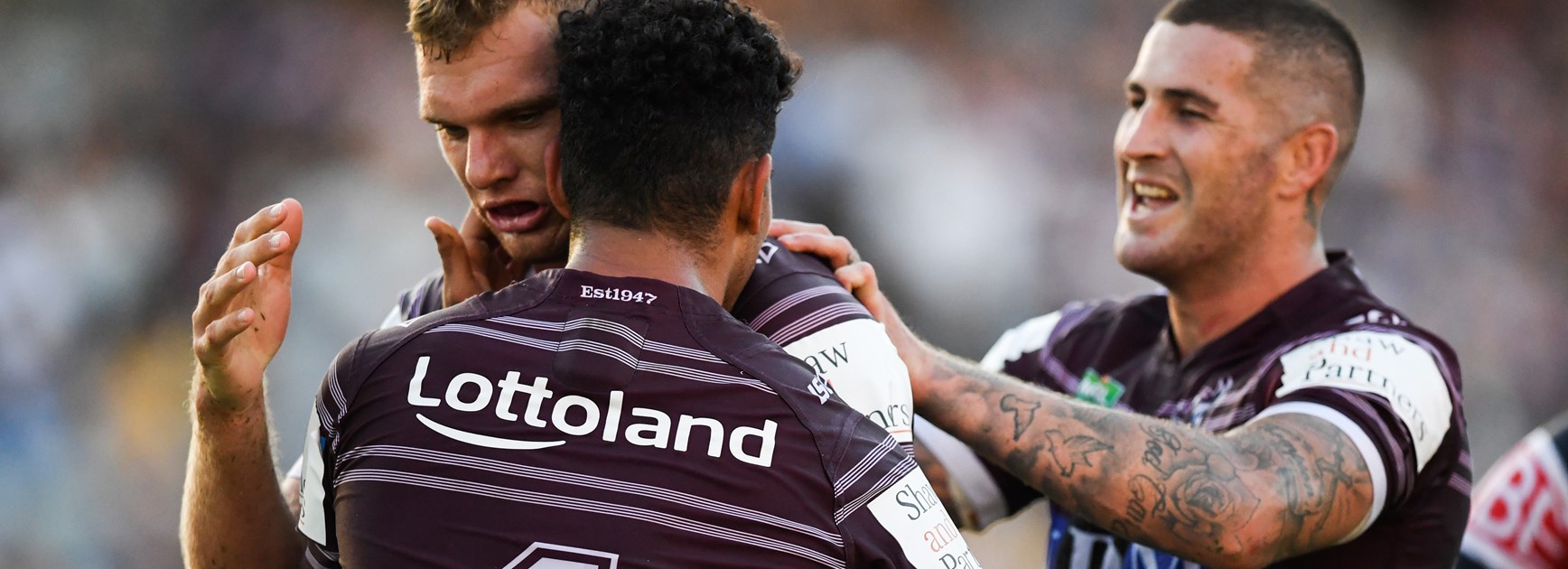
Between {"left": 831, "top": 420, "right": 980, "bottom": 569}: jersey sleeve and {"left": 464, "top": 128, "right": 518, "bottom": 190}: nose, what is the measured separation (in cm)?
98

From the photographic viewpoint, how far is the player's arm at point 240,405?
2.18 metres

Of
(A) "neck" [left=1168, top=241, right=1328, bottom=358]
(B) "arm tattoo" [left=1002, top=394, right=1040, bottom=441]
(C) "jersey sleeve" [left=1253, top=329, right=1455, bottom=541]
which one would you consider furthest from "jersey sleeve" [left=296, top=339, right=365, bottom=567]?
(A) "neck" [left=1168, top=241, right=1328, bottom=358]

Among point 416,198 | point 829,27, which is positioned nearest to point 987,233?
point 829,27

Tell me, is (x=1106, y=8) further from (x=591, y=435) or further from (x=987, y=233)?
(x=591, y=435)

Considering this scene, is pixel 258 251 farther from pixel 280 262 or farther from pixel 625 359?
pixel 625 359

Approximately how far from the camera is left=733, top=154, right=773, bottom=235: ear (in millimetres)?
2184

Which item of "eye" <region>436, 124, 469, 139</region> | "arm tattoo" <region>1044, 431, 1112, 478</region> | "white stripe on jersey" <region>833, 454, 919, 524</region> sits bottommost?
"arm tattoo" <region>1044, 431, 1112, 478</region>

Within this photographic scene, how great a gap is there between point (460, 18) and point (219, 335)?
79 centimetres

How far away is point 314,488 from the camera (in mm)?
2115

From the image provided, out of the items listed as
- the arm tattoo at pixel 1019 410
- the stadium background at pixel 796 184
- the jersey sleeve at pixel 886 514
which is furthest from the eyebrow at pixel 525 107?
the stadium background at pixel 796 184

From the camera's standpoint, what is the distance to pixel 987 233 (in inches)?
347

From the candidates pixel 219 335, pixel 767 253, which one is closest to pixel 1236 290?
pixel 767 253

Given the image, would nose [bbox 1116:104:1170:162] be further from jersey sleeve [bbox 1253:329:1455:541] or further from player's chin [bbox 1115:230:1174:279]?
jersey sleeve [bbox 1253:329:1455:541]

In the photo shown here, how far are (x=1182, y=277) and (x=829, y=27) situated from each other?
5.65 meters
